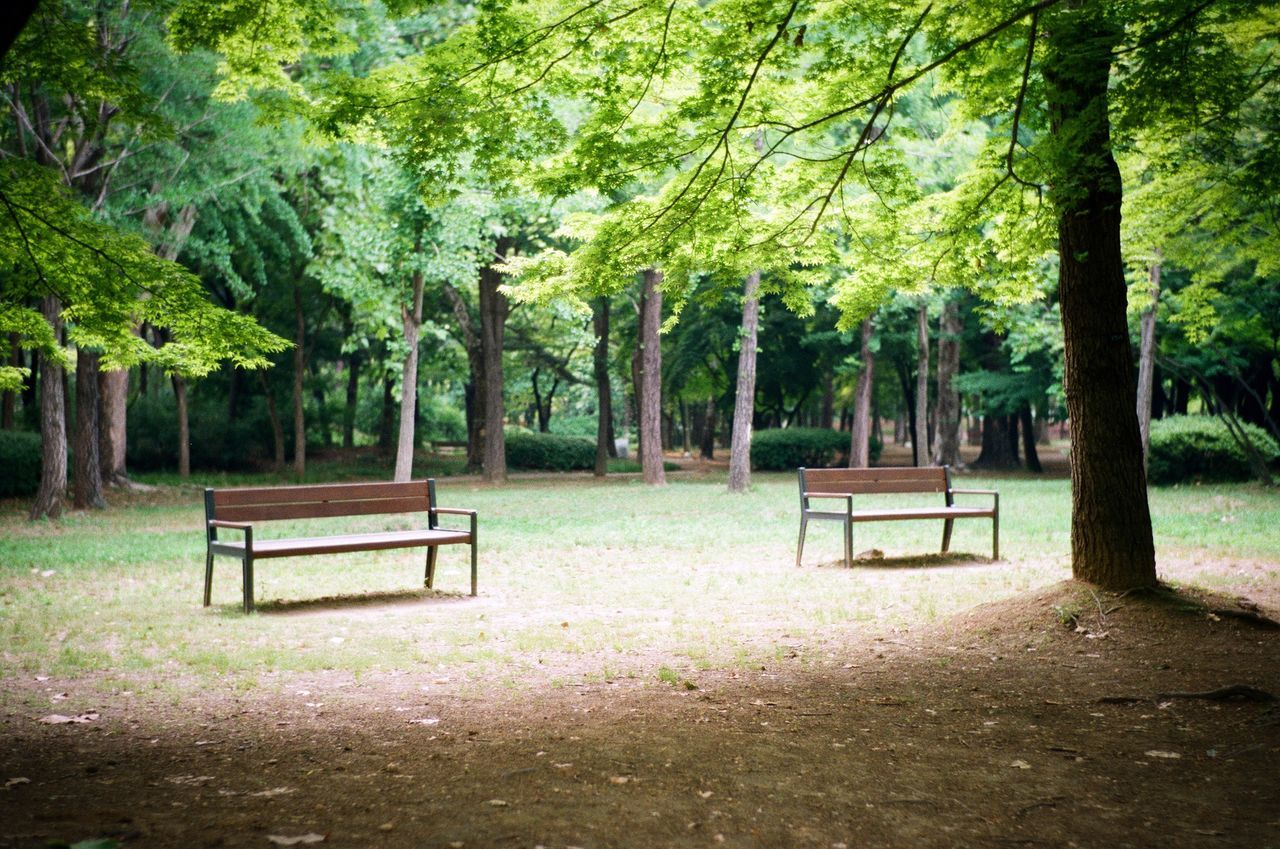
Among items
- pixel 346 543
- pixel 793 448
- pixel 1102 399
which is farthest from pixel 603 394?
pixel 1102 399

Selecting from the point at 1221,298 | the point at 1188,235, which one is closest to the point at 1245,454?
the point at 1221,298

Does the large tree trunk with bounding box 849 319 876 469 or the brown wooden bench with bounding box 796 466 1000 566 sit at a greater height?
the large tree trunk with bounding box 849 319 876 469

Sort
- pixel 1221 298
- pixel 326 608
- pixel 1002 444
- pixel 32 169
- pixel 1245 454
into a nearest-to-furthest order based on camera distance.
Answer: pixel 32 169 → pixel 326 608 → pixel 1221 298 → pixel 1245 454 → pixel 1002 444

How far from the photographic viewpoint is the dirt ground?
319 cm

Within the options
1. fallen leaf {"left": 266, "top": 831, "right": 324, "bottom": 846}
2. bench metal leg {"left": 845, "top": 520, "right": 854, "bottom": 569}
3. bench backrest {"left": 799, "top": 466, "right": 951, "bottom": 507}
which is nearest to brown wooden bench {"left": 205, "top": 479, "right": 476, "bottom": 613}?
bench metal leg {"left": 845, "top": 520, "right": 854, "bottom": 569}

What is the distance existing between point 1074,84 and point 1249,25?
1.60 m

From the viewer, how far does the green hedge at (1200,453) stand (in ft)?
65.0

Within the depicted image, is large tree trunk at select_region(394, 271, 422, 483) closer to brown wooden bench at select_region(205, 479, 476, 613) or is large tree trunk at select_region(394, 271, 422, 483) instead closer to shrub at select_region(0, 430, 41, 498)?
shrub at select_region(0, 430, 41, 498)

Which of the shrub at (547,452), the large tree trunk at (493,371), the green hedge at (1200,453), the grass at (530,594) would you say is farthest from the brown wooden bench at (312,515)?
the shrub at (547,452)

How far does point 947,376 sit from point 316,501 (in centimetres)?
2236

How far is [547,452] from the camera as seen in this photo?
31000 mm

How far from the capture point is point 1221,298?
17656 millimetres

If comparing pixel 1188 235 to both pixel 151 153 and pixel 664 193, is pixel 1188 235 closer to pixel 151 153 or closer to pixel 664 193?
pixel 664 193

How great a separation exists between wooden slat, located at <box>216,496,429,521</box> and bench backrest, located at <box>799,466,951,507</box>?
4256 millimetres
